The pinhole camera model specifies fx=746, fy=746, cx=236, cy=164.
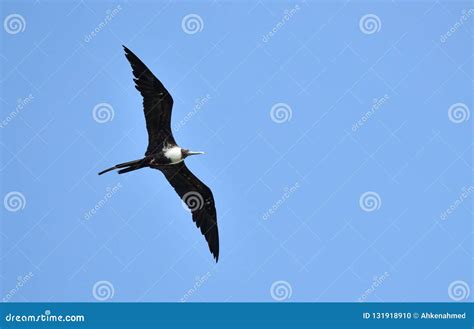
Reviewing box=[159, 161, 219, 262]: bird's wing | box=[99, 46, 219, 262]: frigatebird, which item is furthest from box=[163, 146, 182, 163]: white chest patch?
box=[159, 161, 219, 262]: bird's wing

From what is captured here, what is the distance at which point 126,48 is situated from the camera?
19844 mm

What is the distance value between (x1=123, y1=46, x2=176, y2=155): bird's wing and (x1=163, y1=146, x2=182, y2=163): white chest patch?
Result: 0.17 metres

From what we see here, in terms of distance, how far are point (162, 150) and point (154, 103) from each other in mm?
1313

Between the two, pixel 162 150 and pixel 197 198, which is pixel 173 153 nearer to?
pixel 162 150

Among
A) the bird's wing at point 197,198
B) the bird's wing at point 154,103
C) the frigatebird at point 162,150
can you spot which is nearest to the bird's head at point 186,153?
the frigatebird at point 162,150

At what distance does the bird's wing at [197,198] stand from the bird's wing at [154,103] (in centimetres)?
93

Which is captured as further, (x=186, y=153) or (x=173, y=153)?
(x=186, y=153)

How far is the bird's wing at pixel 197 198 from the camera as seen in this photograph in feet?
70.2

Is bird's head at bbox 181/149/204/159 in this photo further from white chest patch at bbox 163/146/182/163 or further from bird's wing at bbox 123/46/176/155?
bird's wing at bbox 123/46/176/155

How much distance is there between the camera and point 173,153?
20469mm

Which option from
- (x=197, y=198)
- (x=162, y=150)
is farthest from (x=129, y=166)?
(x=197, y=198)

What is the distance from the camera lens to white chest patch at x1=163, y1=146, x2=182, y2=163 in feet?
67.1

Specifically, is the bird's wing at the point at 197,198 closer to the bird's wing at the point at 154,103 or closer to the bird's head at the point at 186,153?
the bird's head at the point at 186,153
